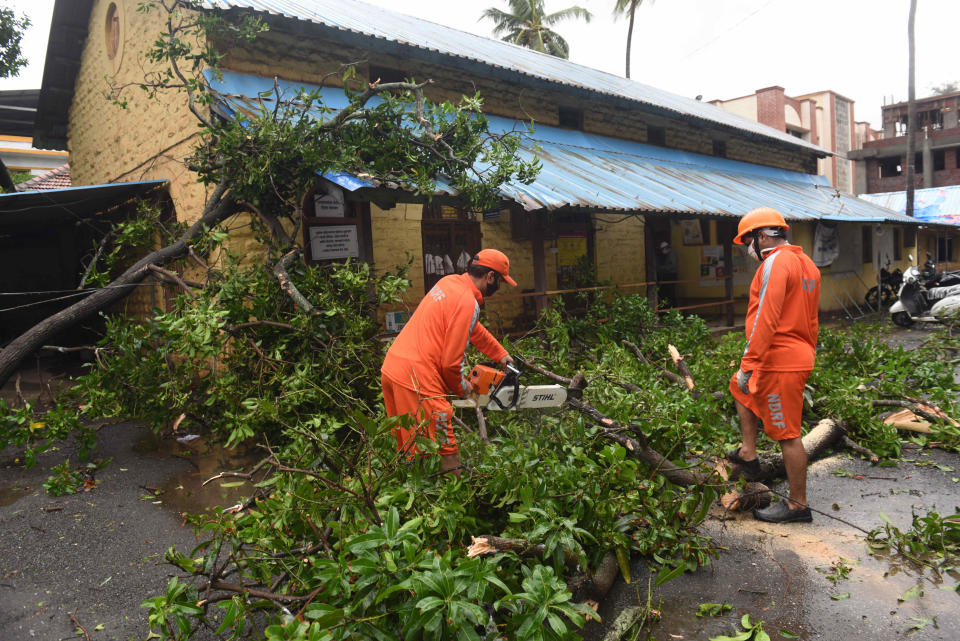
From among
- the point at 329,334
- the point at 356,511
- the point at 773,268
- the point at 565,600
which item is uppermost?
the point at 773,268

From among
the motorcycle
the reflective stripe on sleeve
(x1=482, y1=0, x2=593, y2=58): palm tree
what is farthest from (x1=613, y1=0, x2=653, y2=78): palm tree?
the reflective stripe on sleeve

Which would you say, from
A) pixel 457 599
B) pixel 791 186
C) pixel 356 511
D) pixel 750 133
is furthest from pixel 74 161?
pixel 791 186

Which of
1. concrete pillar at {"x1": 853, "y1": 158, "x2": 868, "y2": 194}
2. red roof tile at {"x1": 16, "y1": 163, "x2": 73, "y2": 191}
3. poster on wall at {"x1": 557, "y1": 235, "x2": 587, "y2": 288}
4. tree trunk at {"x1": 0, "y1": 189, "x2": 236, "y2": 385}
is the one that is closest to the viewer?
tree trunk at {"x1": 0, "y1": 189, "x2": 236, "y2": 385}

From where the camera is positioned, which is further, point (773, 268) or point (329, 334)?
point (329, 334)

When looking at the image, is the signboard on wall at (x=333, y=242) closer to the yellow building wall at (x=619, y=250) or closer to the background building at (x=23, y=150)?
the yellow building wall at (x=619, y=250)

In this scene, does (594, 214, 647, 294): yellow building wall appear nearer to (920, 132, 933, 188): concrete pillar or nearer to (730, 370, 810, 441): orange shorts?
(730, 370, 810, 441): orange shorts

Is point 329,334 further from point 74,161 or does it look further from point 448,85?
point 74,161

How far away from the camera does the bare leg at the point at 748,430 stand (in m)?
3.86

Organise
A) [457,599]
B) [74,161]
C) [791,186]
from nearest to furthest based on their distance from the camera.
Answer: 1. [457,599]
2. [74,161]
3. [791,186]

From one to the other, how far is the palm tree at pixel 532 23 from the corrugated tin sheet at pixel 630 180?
12445 mm

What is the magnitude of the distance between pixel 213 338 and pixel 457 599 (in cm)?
311

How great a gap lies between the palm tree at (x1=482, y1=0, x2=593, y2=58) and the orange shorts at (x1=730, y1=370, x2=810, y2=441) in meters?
23.6

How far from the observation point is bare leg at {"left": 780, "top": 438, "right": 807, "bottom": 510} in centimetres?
359

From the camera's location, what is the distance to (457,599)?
206 centimetres
